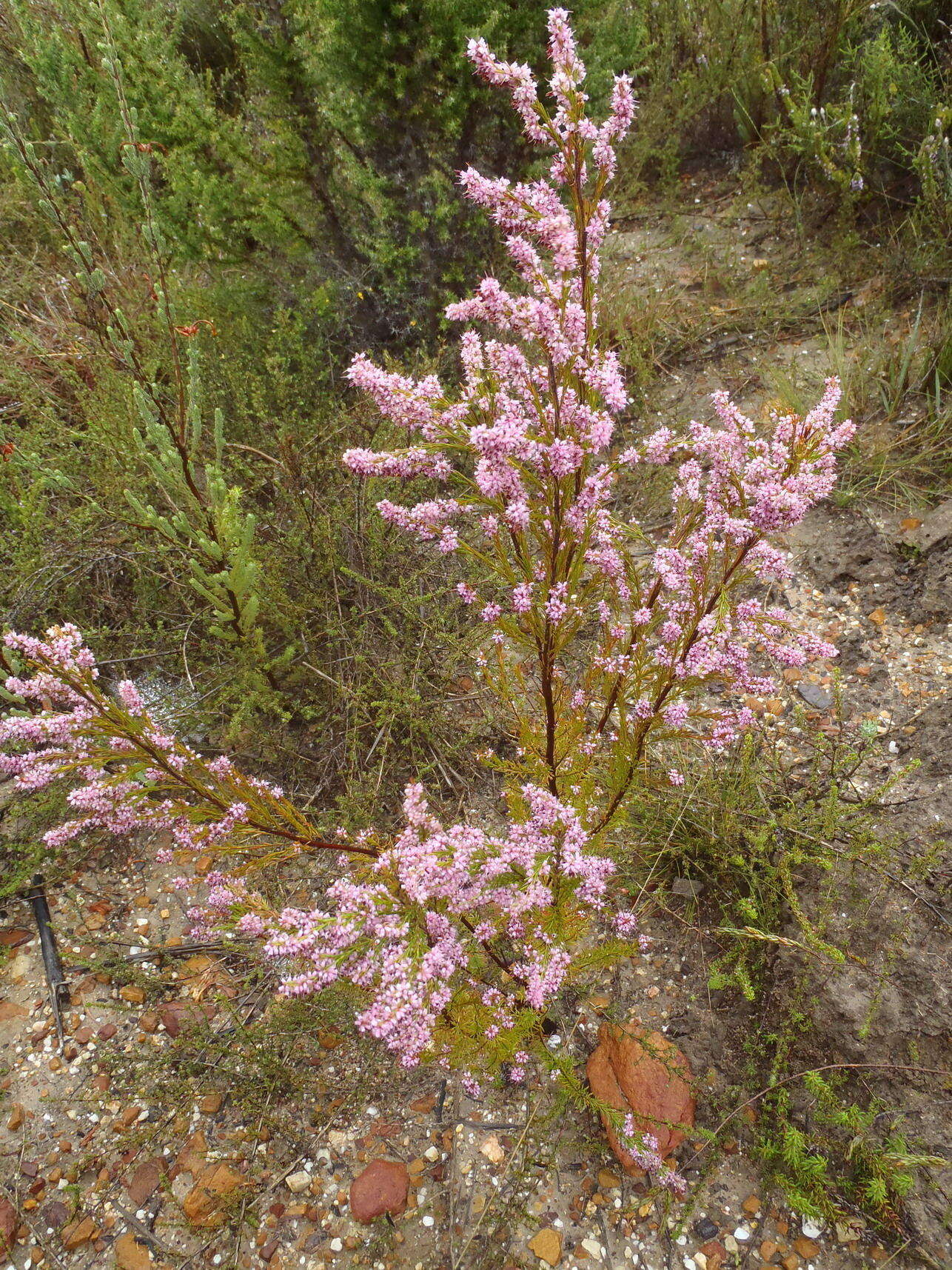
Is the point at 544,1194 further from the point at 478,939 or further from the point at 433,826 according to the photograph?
the point at 433,826

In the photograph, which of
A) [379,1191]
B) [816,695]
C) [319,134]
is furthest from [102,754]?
[319,134]

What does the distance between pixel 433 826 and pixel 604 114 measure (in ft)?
17.6

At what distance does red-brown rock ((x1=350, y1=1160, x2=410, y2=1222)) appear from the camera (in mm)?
2291

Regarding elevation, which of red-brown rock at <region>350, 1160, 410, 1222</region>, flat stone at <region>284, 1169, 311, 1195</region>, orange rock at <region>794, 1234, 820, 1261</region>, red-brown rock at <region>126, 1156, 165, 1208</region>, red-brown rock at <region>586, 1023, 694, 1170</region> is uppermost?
red-brown rock at <region>586, 1023, 694, 1170</region>

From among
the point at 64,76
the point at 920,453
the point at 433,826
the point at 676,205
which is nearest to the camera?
the point at 433,826

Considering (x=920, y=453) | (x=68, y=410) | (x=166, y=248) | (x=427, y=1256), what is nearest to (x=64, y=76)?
(x=166, y=248)

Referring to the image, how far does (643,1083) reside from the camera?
7.77 feet

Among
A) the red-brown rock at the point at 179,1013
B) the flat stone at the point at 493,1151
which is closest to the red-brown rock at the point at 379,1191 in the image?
the flat stone at the point at 493,1151

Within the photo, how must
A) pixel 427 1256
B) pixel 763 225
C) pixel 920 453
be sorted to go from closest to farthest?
1. pixel 427 1256
2. pixel 920 453
3. pixel 763 225

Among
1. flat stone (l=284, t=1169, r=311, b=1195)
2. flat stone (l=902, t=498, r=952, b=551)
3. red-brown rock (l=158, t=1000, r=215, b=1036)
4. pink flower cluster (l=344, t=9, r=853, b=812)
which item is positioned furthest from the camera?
flat stone (l=902, t=498, r=952, b=551)

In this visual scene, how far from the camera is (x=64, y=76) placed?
4.60 metres

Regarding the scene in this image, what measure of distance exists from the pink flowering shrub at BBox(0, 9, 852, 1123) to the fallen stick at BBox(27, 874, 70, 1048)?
1012mm

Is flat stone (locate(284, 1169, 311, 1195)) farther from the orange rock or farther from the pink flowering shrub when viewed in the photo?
the orange rock

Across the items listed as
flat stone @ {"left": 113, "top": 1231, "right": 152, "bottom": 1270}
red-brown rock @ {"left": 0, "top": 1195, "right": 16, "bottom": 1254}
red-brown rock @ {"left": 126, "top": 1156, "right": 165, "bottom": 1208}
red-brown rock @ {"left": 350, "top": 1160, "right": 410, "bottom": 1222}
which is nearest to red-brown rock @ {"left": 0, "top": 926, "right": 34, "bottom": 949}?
red-brown rock @ {"left": 0, "top": 1195, "right": 16, "bottom": 1254}
